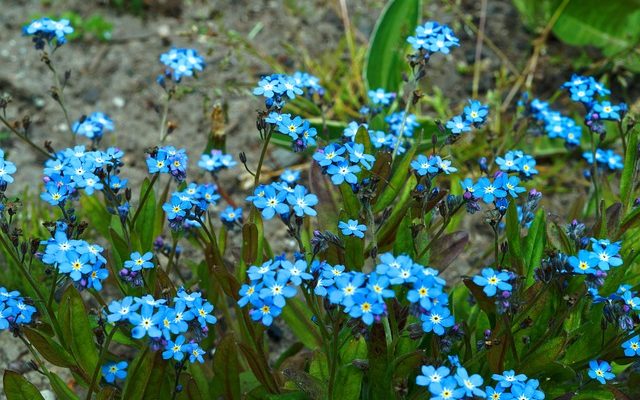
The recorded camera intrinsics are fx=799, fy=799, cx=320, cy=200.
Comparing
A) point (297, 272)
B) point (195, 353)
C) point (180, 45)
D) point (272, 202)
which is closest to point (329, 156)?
point (272, 202)

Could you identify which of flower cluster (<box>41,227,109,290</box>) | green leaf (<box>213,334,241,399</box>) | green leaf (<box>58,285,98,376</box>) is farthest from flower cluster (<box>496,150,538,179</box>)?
green leaf (<box>58,285,98,376</box>)

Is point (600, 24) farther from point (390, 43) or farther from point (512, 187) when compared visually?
point (512, 187)

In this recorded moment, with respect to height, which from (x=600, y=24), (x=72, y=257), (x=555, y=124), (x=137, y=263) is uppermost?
(x=600, y=24)

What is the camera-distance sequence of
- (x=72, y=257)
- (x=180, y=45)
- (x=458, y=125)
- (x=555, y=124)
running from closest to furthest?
(x=72, y=257), (x=458, y=125), (x=555, y=124), (x=180, y=45)

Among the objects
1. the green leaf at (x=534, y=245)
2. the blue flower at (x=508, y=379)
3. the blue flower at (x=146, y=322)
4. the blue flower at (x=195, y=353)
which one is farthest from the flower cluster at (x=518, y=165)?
the blue flower at (x=146, y=322)

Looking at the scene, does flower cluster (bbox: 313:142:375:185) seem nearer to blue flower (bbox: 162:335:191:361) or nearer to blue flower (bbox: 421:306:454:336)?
blue flower (bbox: 421:306:454:336)

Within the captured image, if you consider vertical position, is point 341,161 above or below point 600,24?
below

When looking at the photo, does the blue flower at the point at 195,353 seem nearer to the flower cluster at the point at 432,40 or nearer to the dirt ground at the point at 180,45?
the flower cluster at the point at 432,40

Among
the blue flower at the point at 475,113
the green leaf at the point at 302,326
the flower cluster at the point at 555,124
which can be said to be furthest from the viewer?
the flower cluster at the point at 555,124
